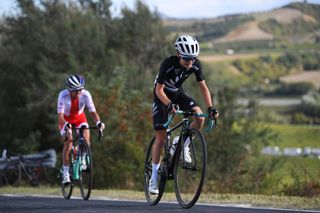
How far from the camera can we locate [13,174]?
22.5 m

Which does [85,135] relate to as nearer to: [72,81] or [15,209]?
[72,81]

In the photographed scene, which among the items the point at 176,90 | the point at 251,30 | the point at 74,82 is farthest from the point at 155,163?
the point at 251,30

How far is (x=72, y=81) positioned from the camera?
12742 millimetres

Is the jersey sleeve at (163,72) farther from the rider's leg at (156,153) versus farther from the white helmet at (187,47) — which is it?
the rider's leg at (156,153)

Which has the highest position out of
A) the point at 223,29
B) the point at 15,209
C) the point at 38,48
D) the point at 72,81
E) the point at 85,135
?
the point at 223,29

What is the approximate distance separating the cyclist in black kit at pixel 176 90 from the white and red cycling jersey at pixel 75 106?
2.56 metres

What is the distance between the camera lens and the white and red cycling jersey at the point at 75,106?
13.0 metres

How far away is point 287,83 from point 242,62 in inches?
779

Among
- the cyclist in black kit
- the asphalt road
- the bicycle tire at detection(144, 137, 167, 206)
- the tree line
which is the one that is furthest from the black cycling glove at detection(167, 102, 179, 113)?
the tree line

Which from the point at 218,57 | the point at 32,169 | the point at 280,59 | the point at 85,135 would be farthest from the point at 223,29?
the point at 85,135

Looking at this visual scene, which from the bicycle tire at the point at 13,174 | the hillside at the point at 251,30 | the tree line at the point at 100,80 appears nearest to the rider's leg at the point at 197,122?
the bicycle tire at the point at 13,174

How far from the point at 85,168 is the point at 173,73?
3343 mm

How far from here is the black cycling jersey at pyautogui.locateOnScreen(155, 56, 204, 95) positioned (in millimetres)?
10133

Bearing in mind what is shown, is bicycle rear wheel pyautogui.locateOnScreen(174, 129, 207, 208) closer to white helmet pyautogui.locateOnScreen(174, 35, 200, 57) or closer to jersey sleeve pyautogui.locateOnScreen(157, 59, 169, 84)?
jersey sleeve pyautogui.locateOnScreen(157, 59, 169, 84)
